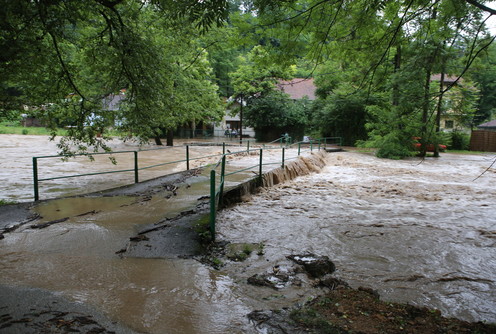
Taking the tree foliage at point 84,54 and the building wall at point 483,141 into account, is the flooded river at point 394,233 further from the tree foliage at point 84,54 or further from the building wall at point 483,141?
the building wall at point 483,141

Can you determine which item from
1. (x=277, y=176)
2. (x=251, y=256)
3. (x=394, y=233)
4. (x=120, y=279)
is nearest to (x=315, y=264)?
(x=251, y=256)

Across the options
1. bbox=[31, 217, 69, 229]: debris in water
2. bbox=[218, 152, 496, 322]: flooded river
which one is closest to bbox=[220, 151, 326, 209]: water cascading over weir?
bbox=[218, 152, 496, 322]: flooded river

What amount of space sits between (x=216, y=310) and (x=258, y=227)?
3.13m

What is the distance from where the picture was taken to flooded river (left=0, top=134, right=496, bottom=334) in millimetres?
3518

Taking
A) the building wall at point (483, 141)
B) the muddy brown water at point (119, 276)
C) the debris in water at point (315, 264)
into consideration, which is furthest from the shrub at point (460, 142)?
the muddy brown water at point (119, 276)

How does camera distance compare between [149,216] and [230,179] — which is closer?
[149,216]

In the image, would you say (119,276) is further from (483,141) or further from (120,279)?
(483,141)

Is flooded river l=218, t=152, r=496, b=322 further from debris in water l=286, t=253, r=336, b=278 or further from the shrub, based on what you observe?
the shrub

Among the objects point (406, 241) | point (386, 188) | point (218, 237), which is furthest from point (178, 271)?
point (386, 188)

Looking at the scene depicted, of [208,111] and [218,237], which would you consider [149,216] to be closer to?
[218,237]

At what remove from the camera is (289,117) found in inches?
1287

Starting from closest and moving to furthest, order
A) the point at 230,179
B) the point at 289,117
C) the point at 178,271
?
the point at 178,271, the point at 230,179, the point at 289,117

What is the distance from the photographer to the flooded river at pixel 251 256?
3518mm

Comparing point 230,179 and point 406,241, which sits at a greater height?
point 230,179
